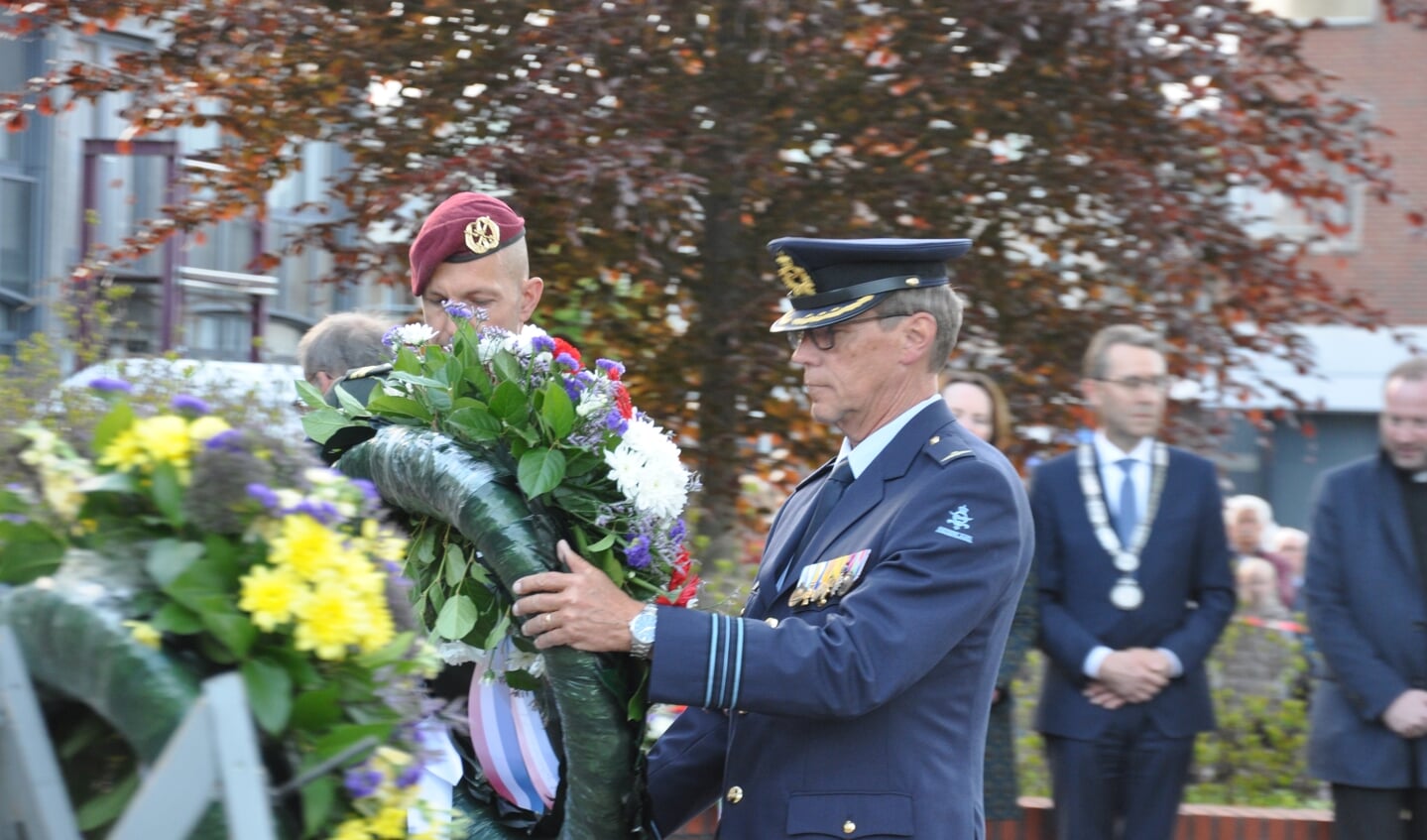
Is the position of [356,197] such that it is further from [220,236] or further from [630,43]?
[220,236]

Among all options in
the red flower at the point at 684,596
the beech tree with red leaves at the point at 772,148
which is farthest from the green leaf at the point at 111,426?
the beech tree with red leaves at the point at 772,148

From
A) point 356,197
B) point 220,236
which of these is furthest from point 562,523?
point 220,236

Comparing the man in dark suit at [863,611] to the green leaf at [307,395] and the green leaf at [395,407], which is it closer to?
the green leaf at [395,407]

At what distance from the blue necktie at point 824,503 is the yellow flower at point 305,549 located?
123 centimetres

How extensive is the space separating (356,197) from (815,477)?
3.21 m

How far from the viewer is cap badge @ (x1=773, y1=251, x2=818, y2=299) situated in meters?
3.19

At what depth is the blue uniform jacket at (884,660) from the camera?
9.21ft

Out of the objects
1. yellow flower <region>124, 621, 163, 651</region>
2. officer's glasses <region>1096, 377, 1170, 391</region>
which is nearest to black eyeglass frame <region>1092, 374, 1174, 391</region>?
officer's glasses <region>1096, 377, 1170, 391</region>

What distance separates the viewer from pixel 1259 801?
21.1 feet

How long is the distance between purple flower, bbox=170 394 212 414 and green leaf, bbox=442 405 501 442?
757mm

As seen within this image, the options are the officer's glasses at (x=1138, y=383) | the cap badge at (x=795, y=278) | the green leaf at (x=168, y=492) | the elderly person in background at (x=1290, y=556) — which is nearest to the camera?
the green leaf at (x=168, y=492)

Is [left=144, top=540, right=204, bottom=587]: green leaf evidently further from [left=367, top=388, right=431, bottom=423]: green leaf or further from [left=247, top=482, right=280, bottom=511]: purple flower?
[left=367, top=388, right=431, bottom=423]: green leaf

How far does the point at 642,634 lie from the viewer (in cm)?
287

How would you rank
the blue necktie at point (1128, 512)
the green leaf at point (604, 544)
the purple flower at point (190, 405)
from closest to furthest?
the purple flower at point (190, 405)
the green leaf at point (604, 544)
the blue necktie at point (1128, 512)
